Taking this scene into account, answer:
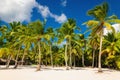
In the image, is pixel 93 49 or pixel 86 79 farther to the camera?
pixel 93 49

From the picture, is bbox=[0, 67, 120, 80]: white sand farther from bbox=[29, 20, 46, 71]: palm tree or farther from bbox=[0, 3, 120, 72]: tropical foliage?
bbox=[29, 20, 46, 71]: palm tree

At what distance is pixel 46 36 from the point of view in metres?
35.9

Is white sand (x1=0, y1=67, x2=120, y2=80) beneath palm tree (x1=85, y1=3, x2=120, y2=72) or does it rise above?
beneath

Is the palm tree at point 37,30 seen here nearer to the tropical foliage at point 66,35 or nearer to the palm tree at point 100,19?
the tropical foliage at point 66,35

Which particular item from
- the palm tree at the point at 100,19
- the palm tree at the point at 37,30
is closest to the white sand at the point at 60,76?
the palm tree at the point at 100,19

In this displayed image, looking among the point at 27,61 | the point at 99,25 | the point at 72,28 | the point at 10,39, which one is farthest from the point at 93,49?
the point at 27,61

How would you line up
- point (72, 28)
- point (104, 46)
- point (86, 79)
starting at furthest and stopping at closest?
point (104, 46)
point (72, 28)
point (86, 79)

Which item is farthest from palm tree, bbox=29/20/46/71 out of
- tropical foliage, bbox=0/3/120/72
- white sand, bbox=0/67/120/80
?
white sand, bbox=0/67/120/80

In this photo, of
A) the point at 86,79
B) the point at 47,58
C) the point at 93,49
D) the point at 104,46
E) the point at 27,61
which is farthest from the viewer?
the point at 27,61

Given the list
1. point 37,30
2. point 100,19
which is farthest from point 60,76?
point 37,30

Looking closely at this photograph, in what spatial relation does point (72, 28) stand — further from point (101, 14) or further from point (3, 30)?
point (3, 30)

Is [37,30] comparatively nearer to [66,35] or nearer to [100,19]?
[66,35]

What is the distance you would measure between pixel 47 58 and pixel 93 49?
1674cm

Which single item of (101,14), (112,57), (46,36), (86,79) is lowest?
(86,79)
